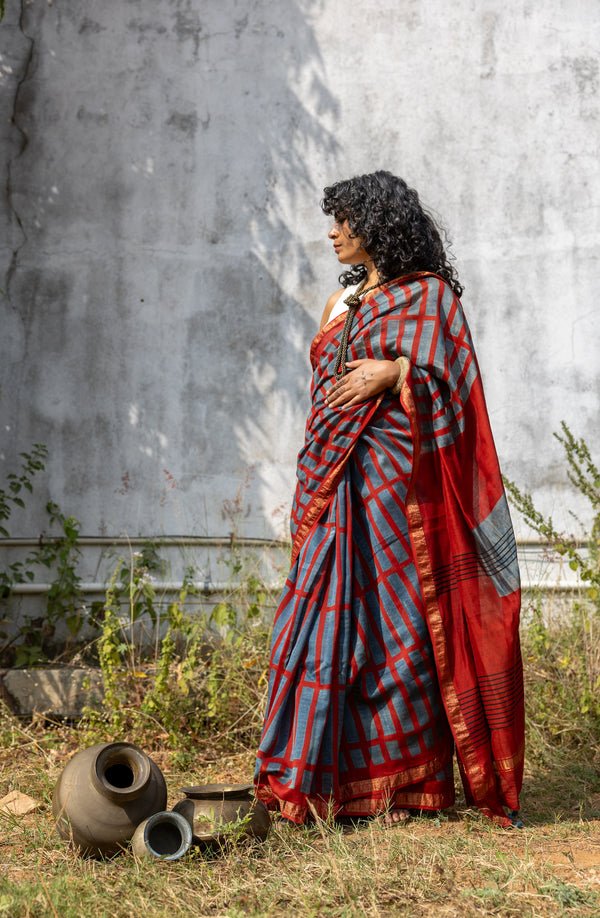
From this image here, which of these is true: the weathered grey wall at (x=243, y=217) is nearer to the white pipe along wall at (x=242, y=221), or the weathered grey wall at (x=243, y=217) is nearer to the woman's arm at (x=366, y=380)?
the white pipe along wall at (x=242, y=221)

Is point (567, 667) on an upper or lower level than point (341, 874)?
upper

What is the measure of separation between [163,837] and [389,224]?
2.08m

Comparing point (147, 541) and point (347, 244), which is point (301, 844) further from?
point (147, 541)

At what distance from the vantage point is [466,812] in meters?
2.72

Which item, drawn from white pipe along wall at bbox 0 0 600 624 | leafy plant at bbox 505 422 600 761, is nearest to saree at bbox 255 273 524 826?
leafy plant at bbox 505 422 600 761

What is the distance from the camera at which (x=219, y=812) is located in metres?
2.37

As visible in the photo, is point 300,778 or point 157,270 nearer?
point 300,778

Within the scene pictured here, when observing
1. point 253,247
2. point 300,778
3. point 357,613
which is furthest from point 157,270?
point 300,778

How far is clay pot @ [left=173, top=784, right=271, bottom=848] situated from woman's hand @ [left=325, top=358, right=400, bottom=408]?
128cm

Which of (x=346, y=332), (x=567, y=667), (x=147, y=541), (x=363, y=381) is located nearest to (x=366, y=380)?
(x=363, y=381)

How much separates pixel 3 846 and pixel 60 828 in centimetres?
27

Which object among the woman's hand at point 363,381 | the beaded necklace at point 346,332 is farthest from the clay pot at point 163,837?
the beaded necklace at point 346,332

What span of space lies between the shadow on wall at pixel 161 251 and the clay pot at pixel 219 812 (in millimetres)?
2191

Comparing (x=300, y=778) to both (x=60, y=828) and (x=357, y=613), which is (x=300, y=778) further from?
(x=60, y=828)
